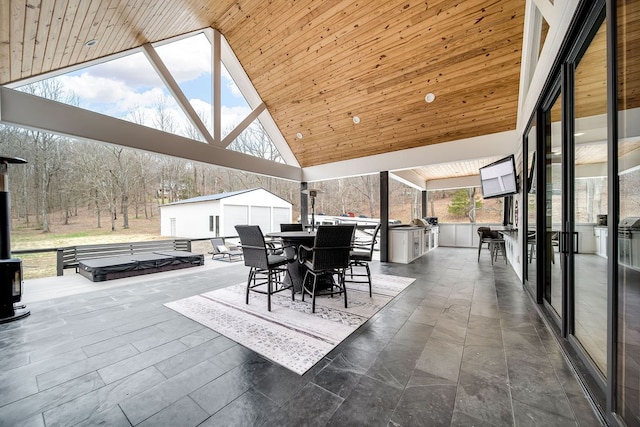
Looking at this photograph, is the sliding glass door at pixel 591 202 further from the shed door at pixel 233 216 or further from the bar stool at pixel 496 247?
the shed door at pixel 233 216

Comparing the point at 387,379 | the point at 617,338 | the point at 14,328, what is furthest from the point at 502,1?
the point at 14,328

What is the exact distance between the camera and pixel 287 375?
1.73m

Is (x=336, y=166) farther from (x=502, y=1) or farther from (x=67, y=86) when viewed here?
(x=67, y=86)

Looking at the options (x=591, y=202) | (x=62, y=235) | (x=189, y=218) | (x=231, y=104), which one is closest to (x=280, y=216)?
(x=189, y=218)

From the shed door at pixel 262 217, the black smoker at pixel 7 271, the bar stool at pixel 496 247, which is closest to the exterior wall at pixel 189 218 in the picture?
the shed door at pixel 262 217

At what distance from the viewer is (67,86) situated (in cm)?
447

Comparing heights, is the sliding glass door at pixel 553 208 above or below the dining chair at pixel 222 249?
above

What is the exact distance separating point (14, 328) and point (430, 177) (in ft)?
34.9

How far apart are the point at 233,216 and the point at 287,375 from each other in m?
7.46

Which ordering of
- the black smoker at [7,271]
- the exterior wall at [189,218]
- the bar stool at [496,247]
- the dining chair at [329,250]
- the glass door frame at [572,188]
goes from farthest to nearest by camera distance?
the exterior wall at [189,218], the bar stool at [496,247], the dining chair at [329,250], the black smoker at [7,271], the glass door frame at [572,188]

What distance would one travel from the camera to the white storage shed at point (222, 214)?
8.47 meters

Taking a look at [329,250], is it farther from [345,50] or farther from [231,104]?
[231,104]

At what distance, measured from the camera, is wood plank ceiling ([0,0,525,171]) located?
2982 millimetres

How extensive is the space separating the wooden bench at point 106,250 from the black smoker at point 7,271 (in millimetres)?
2440
